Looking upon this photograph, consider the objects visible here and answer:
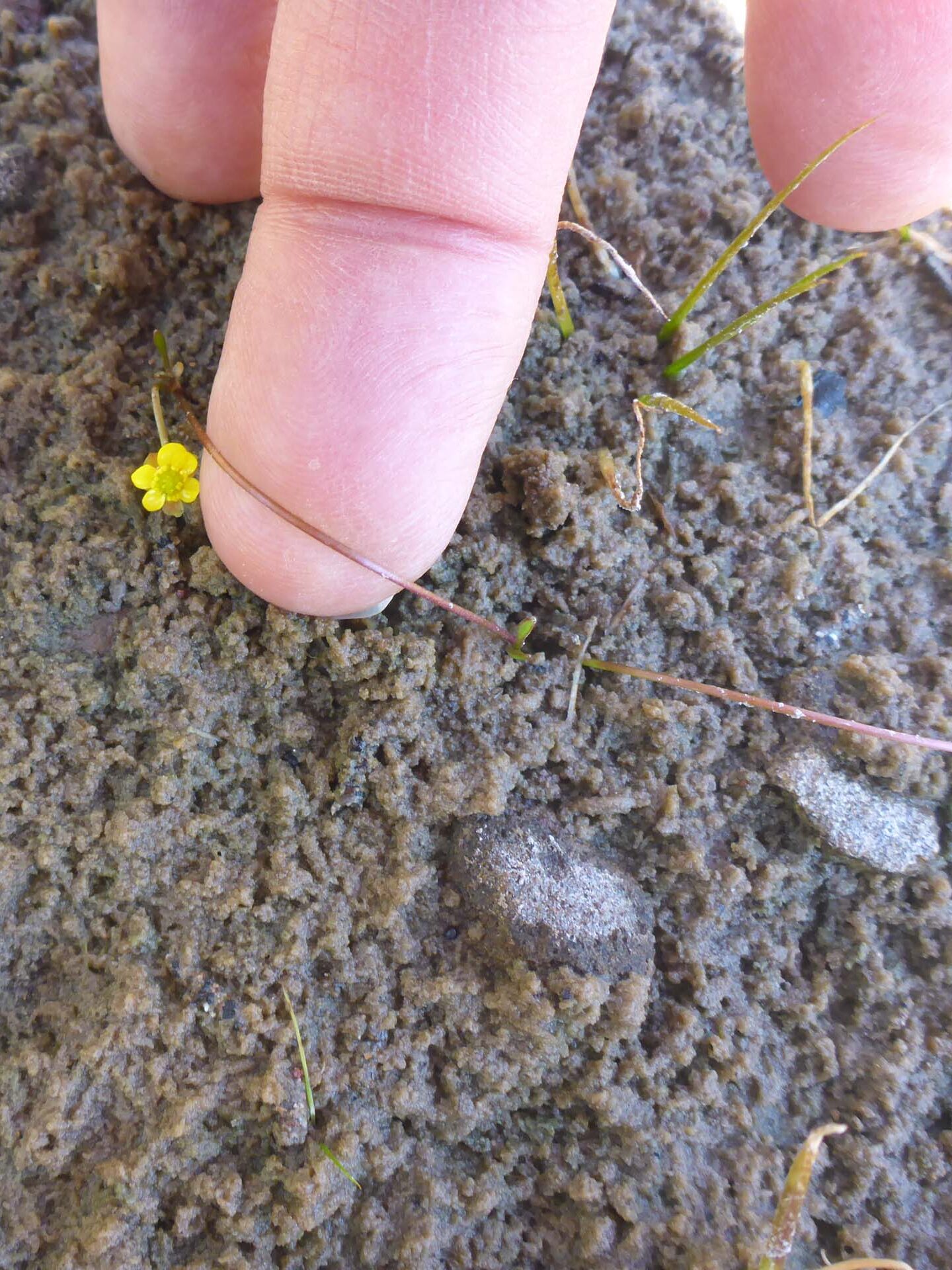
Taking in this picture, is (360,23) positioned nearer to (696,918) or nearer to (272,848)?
(272,848)

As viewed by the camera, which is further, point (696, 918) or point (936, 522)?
point (936, 522)

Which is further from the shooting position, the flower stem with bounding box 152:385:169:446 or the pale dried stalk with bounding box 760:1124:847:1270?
the flower stem with bounding box 152:385:169:446

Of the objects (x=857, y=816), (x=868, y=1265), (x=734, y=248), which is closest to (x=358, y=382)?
(x=734, y=248)

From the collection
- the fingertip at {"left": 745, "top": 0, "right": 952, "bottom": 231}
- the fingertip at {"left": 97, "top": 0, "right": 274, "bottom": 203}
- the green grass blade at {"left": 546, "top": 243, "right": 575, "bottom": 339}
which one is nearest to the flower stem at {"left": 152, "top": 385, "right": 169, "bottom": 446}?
the fingertip at {"left": 97, "top": 0, "right": 274, "bottom": 203}

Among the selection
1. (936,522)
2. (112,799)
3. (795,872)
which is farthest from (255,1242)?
(936,522)

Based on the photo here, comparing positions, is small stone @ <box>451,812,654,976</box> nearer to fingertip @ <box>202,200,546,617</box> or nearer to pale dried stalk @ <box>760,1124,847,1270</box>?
pale dried stalk @ <box>760,1124,847,1270</box>

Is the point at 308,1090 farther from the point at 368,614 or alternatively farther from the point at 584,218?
the point at 584,218

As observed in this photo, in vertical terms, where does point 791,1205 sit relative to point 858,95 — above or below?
below
